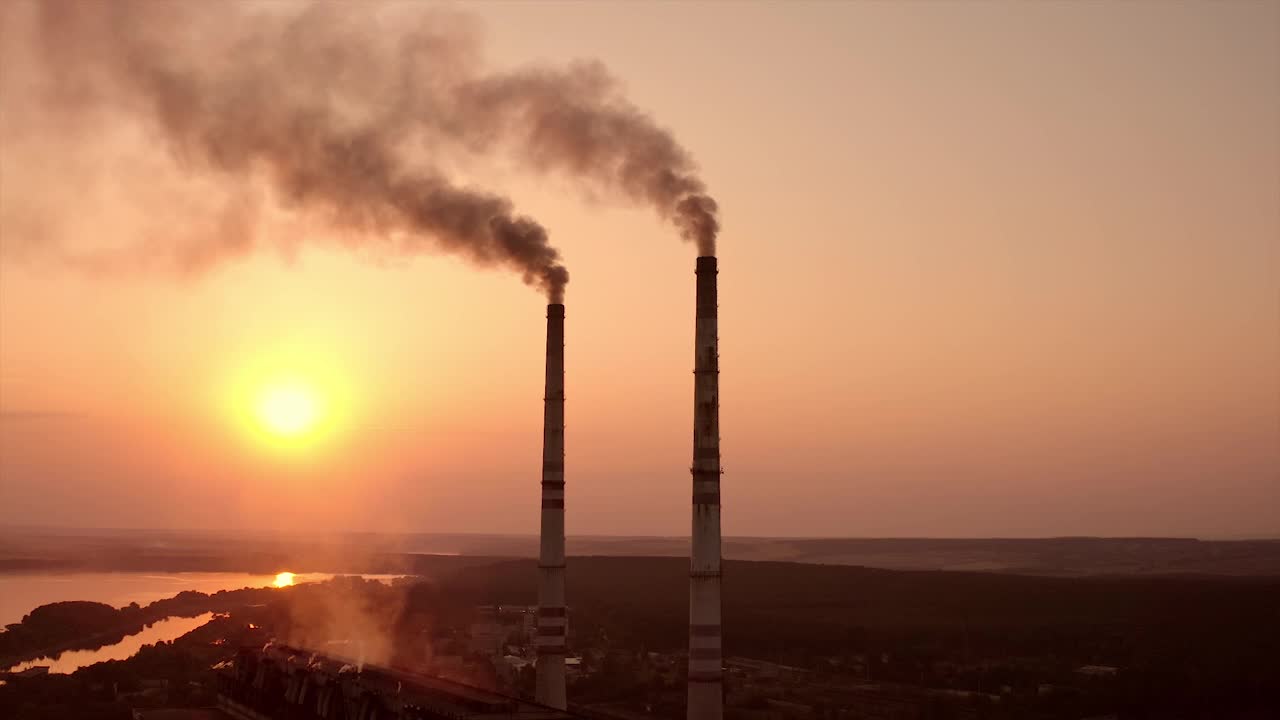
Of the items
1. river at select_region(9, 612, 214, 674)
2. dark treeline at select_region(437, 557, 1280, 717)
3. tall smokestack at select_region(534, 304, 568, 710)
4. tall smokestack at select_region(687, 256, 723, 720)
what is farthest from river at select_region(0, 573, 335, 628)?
tall smokestack at select_region(687, 256, 723, 720)

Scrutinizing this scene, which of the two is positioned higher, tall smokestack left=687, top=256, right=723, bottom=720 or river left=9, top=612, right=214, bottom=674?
tall smokestack left=687, top=256, right=723, bottom=720

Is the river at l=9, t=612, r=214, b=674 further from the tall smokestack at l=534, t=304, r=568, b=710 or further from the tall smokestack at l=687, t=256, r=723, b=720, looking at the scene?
the tall smokestack at l=687, t=256, r=723, b=720

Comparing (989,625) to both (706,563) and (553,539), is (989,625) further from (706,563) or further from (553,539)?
(706,563)

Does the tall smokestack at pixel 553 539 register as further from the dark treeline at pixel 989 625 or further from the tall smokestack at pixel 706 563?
the dark treeline at pixel 989 625

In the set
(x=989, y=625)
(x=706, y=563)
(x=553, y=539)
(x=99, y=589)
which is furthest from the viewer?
(x=99, y=589)

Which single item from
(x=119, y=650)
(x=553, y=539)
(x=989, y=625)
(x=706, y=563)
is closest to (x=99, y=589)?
(x=119, y=650)

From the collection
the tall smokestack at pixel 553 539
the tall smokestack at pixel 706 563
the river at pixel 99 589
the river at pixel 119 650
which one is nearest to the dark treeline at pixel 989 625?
the river at pixel 119 650
